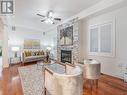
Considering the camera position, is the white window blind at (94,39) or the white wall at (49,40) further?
the white wall at (49,40)

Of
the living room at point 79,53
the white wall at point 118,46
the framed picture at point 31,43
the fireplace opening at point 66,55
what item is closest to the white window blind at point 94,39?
the living room at point 79,53

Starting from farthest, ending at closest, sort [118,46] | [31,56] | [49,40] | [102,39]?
[49,40]
[31,56]
[102,39]
[118,46]

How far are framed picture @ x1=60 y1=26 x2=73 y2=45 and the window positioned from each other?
131 centimetres

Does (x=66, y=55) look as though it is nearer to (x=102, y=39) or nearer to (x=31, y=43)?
(x=102, y=39)

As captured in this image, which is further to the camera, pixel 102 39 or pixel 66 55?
pixel 66 55

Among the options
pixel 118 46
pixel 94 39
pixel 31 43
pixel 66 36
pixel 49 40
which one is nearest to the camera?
pixel 118 46

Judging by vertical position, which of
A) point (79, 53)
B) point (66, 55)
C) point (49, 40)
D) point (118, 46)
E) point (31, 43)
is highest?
point (49, 40)

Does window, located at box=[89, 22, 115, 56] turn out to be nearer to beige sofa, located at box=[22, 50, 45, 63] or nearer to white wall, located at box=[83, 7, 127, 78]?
white wall, located at box=[83, 7, 127, 78]

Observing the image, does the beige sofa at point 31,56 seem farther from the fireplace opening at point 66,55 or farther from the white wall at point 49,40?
the fireplace opening at point 66,55

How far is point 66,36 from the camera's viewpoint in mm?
6730

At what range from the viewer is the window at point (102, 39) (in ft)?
14.3

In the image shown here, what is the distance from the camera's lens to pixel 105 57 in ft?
15.1

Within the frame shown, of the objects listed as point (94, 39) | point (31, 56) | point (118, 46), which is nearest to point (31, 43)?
point (31, 56)

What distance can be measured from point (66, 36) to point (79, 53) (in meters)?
1.56
